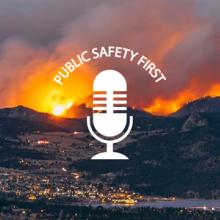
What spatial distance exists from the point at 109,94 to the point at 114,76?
19912mm

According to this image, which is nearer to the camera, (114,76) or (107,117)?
(107,117)

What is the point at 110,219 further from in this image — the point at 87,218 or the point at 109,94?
the point at 109,94

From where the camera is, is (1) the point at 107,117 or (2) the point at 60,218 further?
(2) the point at 60,218

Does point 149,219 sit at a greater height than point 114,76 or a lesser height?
lesser

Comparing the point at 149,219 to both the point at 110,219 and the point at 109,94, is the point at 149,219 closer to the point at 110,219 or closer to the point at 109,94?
the point at 110,219

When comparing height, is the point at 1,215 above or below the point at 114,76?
below

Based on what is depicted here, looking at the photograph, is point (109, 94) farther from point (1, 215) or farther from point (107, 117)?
point (1, 215)

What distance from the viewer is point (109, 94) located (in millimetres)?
172875

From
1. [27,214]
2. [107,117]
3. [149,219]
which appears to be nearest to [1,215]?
[27,214]

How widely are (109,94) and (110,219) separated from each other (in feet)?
103

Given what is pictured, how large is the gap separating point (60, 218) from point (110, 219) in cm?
705

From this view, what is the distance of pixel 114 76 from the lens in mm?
192625

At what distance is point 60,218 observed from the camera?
197000mm

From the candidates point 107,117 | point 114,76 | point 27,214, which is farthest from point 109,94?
point 27,214
